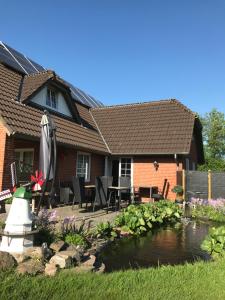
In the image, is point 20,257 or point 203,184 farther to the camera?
point 203,184

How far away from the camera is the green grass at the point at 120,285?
3.93 m

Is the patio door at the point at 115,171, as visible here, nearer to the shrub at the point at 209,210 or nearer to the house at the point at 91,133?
the house at the point at 91,133

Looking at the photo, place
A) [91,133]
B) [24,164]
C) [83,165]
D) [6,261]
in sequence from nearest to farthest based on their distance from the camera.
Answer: [6,261] → [24,164] → [83,165] → [91,133]

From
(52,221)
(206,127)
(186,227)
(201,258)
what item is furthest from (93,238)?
(206,127)

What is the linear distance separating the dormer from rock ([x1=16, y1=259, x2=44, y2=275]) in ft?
33.8

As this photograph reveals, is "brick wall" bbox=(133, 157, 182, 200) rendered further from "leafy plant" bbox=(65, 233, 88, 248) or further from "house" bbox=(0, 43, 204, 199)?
"leafy plant" bbox=(65, 233, 88, 248)

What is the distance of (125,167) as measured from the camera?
1933cm

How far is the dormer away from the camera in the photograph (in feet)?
48.6

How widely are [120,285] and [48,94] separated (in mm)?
13084

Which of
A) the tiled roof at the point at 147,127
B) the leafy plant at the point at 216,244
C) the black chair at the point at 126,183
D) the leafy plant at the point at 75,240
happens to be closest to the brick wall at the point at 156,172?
the tiled roof at the point at 147,127

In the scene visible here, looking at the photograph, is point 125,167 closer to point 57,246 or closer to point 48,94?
point 48,94

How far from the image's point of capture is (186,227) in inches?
416

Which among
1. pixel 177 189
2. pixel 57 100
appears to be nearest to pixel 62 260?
pixel 177 189

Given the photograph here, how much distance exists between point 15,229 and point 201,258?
3748 mm
